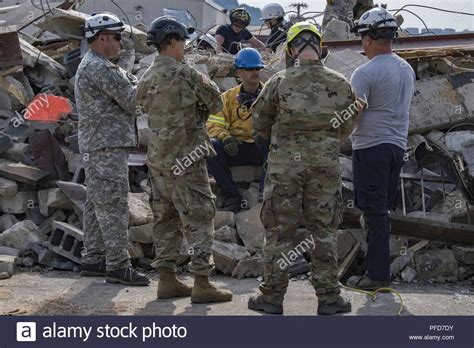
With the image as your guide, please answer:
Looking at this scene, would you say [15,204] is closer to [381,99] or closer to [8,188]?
[8,188]

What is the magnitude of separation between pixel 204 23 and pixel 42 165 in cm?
1580

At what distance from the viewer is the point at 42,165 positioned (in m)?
7.97

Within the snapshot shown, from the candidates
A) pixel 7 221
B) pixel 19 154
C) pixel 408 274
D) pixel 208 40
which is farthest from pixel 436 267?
pixel 208 40

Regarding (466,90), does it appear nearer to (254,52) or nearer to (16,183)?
(254,52)

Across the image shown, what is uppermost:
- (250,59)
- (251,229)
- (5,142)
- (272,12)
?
(272,12)

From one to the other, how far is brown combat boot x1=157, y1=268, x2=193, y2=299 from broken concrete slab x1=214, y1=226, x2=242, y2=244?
1335mm

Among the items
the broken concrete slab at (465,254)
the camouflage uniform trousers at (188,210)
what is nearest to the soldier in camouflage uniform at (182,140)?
the camouflage uniform trousers at (188,210)

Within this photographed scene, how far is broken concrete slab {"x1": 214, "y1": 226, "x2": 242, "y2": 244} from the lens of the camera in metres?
7.29

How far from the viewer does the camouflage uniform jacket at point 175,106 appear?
570 cm

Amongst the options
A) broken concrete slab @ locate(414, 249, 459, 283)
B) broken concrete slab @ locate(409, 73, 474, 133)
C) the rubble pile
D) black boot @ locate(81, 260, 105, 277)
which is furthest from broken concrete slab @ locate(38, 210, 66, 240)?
broken concrete slab @ locate(409, 73, 474, 133)

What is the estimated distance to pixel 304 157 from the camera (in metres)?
5.29

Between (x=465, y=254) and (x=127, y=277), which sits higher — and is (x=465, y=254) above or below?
above

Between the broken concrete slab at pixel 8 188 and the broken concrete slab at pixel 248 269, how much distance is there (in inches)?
96.3

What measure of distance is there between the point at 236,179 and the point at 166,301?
2251 mm
